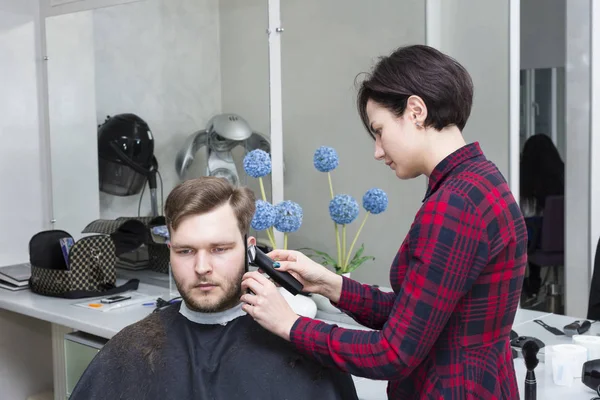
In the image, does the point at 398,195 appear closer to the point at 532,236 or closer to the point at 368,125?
the point at 532,236

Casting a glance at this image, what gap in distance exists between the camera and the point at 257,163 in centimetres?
248

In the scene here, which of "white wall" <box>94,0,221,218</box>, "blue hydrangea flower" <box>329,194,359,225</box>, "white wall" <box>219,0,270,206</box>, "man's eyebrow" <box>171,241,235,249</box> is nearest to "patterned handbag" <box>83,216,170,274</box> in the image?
"white wall" <box>94,0,221,218</box>

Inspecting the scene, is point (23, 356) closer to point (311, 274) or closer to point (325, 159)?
point (325, 159)

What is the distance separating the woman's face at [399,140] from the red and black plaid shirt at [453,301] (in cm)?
5

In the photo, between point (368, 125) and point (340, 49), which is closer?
point (368, 125)

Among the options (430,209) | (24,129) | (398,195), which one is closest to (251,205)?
(430,209)

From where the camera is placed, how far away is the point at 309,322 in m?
1.30

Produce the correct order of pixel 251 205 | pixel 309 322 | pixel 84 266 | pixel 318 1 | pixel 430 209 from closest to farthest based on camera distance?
pixel 430 209, pixel 309 322, pixel 251 205, pixel 318 1, pixel 84 266

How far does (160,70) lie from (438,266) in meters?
2.15

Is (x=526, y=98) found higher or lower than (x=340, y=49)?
lower

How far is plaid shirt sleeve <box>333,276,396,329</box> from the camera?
1.48m

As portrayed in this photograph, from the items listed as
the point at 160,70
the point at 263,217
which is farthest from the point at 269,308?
the point at 160,70

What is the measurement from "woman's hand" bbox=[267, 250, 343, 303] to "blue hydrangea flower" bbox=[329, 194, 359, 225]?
88 cm

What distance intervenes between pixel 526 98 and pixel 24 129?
2516 millimetres
